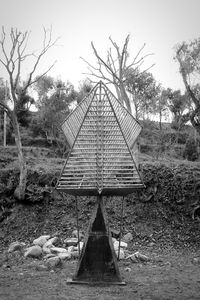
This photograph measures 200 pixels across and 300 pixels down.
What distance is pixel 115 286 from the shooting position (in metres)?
5.46

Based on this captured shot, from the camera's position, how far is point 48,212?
35.8 feet

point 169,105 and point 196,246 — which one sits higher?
point 169,105

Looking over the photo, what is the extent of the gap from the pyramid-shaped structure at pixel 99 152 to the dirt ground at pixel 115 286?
1.34m

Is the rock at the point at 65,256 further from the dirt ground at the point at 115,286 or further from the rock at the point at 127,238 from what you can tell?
the rock at the point at 127,238

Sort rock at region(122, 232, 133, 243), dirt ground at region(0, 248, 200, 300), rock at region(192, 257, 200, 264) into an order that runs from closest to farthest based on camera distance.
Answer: dirt ground at region(0, 248, 200, 300) → rock at region(192, 257, 200, 264) → rock at region(122, 232, 133, 243)

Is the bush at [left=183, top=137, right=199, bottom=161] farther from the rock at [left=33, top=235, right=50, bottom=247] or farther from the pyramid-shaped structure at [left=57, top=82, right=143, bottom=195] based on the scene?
the pyramid-shaped structure at [left=57, top=82, right=143, bottom=195]

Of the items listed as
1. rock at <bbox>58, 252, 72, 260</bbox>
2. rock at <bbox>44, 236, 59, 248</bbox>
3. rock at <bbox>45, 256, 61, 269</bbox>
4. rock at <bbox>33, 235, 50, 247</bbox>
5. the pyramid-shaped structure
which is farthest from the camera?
rock at <bbox>33, 235, 50, 247</bbox>

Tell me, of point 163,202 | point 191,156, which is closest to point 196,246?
point 163,202

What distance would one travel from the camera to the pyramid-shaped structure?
5.36 metres

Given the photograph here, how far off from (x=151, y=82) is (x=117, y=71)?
304 inches

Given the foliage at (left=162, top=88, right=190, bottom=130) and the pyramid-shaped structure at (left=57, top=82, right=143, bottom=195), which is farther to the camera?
the foliage at (left=162, top=88, right=190, bottom=130)

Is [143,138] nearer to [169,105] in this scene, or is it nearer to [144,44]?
[169,105]

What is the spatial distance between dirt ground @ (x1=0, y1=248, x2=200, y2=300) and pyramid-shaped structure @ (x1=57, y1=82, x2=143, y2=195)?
134 centimetres

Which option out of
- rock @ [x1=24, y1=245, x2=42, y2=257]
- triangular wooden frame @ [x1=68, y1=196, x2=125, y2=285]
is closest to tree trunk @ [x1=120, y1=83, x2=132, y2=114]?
rock @ [x1=24, y1=245, x2=42, y2=257]
